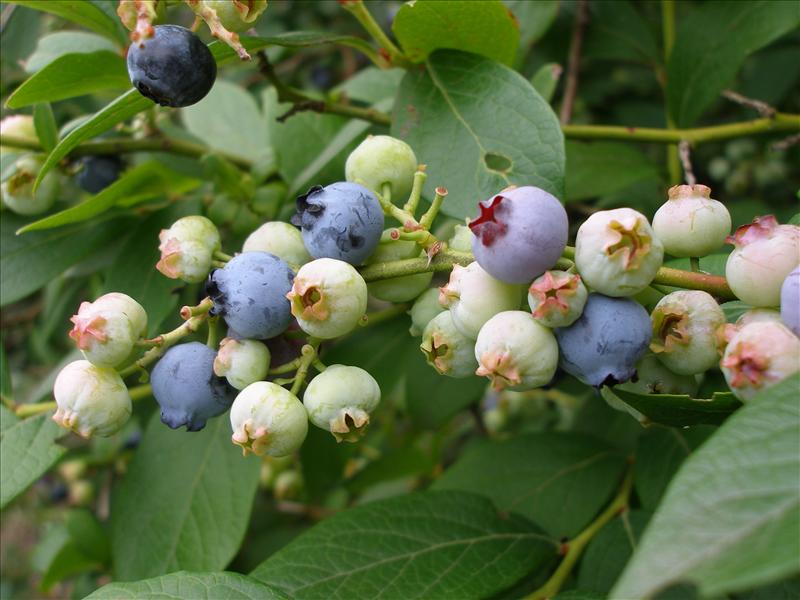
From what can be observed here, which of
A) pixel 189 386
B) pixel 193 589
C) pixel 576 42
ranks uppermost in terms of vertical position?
pixel 576 42

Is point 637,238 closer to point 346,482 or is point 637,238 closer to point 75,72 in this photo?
point 75,72

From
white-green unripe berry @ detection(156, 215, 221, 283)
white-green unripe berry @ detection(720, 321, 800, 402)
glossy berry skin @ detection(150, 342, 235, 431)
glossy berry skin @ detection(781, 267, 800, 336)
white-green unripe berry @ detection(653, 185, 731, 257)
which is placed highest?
white-green unripe berry @ detection(653, 185, 731, 257)

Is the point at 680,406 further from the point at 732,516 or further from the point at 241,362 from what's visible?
the point at 241,362

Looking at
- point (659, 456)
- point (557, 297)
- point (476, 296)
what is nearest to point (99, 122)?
point (476, 296)

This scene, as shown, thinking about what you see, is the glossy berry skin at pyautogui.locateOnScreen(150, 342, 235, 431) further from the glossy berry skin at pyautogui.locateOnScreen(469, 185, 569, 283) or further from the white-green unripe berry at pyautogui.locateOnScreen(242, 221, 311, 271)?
the glossy berry skin at pyautogui.locateOnScreen(469, 185, 569, 283)

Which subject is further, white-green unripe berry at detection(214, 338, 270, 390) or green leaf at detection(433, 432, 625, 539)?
green leaf at detection(433, 432, 625, 539)

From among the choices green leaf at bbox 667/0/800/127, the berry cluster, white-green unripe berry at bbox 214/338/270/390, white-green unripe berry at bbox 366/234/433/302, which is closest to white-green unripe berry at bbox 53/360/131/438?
the berry cluster


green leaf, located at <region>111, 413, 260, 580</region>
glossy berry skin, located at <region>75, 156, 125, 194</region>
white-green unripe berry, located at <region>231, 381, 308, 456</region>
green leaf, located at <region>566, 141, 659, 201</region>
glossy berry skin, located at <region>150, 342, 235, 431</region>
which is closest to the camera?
white-green unripe berry, located at <region>231, 381, 308, 456</region>
